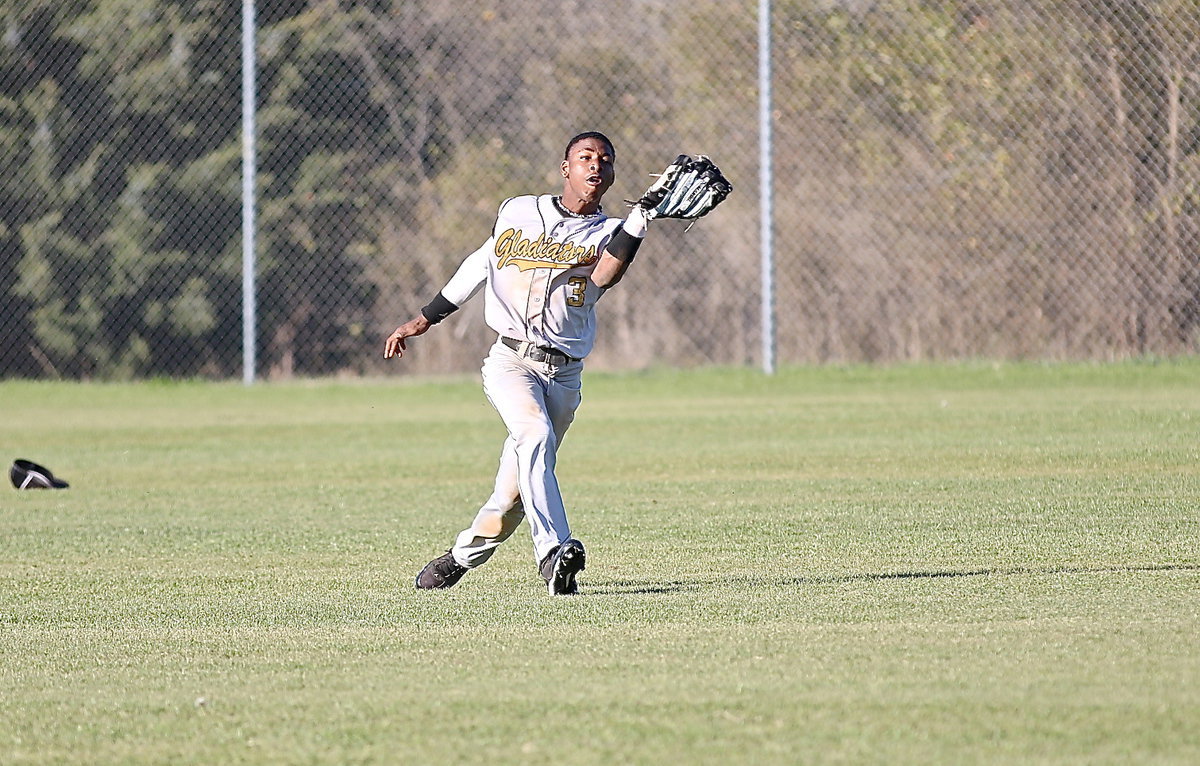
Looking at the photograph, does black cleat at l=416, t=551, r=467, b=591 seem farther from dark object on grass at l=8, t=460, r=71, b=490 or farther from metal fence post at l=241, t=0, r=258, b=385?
metal fence post at l=241, t=0, r=258, b=385

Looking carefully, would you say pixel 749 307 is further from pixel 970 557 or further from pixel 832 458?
pixel 970 557

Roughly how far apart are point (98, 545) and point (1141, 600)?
5025 mm

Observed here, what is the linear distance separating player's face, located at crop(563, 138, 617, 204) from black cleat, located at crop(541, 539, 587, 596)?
1.38 metres

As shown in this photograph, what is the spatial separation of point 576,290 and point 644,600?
1257mm

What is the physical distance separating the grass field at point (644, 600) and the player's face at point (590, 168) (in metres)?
1.53

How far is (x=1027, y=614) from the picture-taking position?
6.29 meters

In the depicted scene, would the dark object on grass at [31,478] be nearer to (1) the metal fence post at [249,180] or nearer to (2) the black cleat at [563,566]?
(2) the black cleat at [563,566]

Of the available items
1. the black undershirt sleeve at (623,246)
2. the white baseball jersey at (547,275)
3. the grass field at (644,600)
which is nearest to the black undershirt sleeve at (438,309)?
the white baseball jersey at (547,275)

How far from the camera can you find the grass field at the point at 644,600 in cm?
466

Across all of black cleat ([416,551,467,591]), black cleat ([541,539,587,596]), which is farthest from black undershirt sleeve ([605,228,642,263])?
black cleat ([416,551,467,591])

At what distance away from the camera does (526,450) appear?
23.4ft

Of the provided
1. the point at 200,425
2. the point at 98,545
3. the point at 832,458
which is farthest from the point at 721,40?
the point at 98,545

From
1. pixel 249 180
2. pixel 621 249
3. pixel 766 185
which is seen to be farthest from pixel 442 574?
pixel 249 180

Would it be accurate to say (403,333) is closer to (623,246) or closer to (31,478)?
(623,246)
